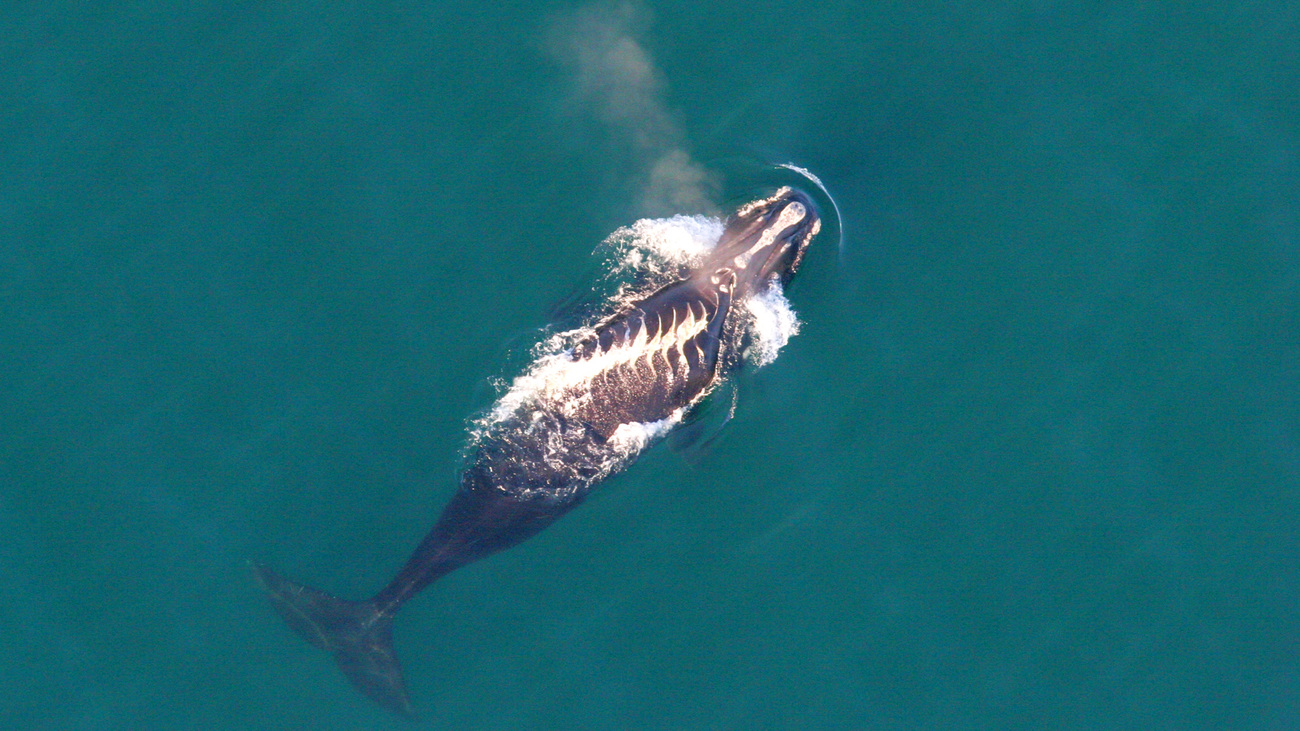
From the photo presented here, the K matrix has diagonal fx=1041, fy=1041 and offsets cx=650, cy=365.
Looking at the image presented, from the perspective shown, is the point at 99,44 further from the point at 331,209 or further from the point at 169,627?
the point at 169,627

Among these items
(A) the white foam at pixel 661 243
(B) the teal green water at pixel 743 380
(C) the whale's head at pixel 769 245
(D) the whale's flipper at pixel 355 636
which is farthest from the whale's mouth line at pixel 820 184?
(D) the whale's flipper at pixel 355 636

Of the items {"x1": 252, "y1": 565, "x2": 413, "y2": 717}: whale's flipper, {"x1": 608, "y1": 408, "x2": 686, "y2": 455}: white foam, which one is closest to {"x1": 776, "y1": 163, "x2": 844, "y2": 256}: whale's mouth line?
{"x1": 608, "y1": 408, "x2": 686, "y2": 455}: white foam

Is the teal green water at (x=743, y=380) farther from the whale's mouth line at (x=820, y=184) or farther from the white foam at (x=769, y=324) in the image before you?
the white foam at (x=769, y=324)

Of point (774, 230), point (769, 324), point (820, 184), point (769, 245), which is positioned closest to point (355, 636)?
point (769, 324)

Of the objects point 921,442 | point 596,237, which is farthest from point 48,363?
point 921,442

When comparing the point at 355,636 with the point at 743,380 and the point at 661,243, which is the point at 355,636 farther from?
the point at 661,243

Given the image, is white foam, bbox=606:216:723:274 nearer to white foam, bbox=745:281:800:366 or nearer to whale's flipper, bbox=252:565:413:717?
white foam, bbox=745:281:800:366
